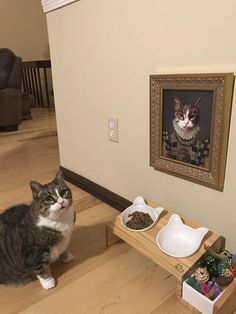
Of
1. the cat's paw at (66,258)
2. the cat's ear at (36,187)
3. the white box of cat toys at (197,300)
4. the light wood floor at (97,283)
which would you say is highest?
the cat's ear at (36,187)

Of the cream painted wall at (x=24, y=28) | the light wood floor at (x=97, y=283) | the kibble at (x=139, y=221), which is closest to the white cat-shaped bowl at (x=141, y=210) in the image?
the kibble at (x=139, y=221)

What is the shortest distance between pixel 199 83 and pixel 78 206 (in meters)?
0.87

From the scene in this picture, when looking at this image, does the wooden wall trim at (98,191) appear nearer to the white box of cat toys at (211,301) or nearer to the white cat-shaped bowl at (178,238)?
the white cat-shaped bowl at (178,238)

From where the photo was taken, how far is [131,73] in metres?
1.10

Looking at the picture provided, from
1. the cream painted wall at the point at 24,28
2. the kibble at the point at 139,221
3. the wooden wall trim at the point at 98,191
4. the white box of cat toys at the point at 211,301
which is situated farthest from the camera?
the cream painted wall at the point at 24,28

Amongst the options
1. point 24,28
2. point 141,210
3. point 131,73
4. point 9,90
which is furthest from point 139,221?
point 24,28

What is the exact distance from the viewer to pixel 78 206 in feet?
4.70

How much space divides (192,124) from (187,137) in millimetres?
51

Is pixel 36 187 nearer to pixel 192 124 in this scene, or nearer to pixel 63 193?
pixel 63 193

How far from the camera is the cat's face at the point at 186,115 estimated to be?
919 millimetres

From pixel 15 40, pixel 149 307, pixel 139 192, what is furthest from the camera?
pixel 15 40

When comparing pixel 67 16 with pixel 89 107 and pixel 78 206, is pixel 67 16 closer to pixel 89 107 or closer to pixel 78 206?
pixel 89 107

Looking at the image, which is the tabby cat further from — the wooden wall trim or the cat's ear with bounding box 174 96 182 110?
the wooden wall trim

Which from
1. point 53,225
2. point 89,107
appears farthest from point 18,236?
point 89,107
